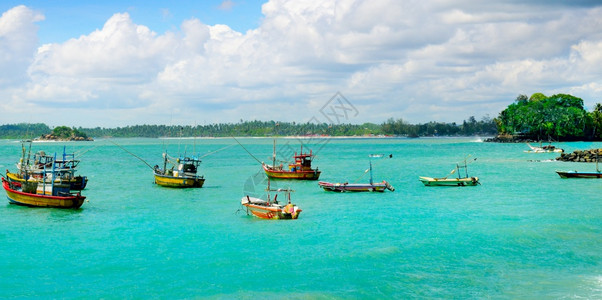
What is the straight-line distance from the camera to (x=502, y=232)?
1164 inches

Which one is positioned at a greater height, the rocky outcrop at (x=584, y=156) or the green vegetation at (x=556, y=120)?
the green vegetation at (x=556, y=120)

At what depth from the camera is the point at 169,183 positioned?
51406 mm

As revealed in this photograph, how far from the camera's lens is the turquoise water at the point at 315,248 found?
2061 centimetres

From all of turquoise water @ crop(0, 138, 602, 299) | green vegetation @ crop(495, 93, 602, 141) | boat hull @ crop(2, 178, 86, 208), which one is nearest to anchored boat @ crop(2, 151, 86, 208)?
boat hull @ crop(2, 178, 86, 208)

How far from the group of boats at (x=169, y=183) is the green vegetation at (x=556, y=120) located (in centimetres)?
10484

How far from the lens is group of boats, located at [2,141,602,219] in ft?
110

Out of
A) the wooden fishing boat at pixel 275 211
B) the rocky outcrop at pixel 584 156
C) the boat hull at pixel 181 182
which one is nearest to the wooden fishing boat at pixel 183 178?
the boat hull at pixel 181 182

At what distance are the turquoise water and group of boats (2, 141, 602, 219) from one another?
3.29ft

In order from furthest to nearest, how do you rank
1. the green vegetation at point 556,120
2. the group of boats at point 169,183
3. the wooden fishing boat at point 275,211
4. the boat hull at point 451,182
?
1. the green vegetation at point 556,120
2. the boat hull at point 451,182
3. the group of boats at point 169,183
4. the wooden fishing boat at point 275,211

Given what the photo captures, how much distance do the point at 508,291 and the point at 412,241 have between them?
8.06 meters

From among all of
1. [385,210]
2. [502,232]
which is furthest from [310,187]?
[502,232]

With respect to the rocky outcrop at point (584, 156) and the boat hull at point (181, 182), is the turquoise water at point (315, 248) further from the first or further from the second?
the rocky outcrop at point (584, 156)

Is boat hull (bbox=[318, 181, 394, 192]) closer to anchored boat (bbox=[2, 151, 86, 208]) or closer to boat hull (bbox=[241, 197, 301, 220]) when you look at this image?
boat hull (bbox=[241, 197, 301, 220])

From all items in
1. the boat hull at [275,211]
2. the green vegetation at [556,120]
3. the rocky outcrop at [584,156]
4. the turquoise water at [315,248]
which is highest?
the green vegetation at [556,120]
